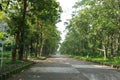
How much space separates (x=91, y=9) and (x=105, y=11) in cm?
891

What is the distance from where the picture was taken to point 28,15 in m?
34.2

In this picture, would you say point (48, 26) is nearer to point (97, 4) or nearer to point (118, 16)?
point (97, 4)

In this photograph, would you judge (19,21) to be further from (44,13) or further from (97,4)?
(97,4)

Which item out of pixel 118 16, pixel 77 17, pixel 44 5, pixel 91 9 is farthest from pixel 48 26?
A: pixel 44 5

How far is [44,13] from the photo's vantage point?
113ft

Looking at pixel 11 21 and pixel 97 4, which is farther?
pixel 97 4

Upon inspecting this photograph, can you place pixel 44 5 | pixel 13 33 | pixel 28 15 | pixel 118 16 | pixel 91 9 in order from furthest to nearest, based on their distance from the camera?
pixel 91 9, pixel 118 16, pixel 28 15, pixel 44 5, pixel 13 33

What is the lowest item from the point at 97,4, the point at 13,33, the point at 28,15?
the point at 13,33

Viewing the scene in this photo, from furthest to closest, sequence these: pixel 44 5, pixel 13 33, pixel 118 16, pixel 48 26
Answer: pixel 48 26 < pixel 118 16 < pixel 44 5 < pixel 13 33

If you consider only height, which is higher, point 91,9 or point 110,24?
point 91,9

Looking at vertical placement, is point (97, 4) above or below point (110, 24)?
above

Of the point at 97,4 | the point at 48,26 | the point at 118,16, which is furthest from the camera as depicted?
the point at 48,26

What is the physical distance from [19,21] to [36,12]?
12.3ft

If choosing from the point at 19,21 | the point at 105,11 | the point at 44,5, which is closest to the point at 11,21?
the point at 19,21
